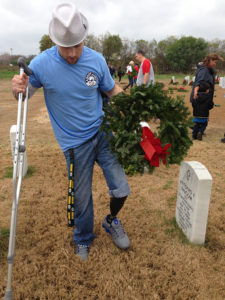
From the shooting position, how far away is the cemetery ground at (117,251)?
7.43 feet

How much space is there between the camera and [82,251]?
2.63m

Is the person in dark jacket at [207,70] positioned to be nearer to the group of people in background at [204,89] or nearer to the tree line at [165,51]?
the group of people in background at [204,89]

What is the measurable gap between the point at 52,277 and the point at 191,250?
4.78 ft

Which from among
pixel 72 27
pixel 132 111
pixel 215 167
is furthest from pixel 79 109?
pixel 215 167

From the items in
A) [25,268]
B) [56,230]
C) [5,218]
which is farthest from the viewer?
[5,218]

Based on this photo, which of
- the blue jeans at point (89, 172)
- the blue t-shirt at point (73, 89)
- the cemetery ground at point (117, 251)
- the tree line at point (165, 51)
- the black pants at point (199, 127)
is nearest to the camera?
the blue t-shirt at point (73, 89)

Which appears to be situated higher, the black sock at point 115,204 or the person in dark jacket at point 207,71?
the person in dark jacket at point 207,71

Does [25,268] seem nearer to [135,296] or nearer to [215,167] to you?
[135,296]

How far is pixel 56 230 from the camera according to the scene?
120 inches

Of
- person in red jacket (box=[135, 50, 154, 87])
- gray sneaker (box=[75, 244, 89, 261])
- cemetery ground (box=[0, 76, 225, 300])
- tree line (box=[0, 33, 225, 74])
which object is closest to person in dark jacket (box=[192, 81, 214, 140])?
person in red jacket (box=[135, 50, 154, 87])

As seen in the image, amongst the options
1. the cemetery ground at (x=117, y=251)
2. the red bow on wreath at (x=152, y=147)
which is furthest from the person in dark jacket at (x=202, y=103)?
the red bow on wreath at (x=152, y=147)

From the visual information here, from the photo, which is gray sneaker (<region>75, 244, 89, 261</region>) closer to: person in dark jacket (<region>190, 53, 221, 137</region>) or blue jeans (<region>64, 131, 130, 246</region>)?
blue jeans (<region>64, 131, 130, 246</region>)

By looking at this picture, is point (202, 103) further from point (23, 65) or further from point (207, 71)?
point (23, 65)

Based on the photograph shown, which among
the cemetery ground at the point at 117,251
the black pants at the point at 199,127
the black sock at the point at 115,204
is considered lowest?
the cemetery ground at the point at 117,251
